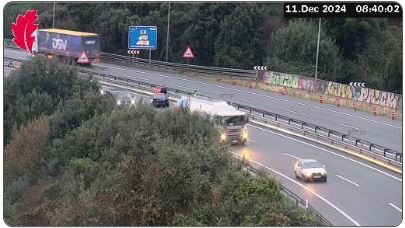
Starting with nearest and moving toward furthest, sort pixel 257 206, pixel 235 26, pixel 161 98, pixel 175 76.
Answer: pixel 257 206 < pixel 161 98 < pixel 175 76 < pixel 235 26

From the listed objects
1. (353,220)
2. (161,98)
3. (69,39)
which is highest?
(69,39)

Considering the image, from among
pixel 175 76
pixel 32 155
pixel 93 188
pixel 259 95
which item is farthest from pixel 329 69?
pixel 93 188

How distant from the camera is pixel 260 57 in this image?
33.3 metres

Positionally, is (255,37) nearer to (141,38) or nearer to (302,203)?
(141,38)

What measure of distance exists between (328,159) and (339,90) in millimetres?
11399

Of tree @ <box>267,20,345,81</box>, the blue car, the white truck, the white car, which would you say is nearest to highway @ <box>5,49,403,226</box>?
the white car

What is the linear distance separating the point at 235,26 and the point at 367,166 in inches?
518

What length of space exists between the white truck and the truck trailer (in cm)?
544

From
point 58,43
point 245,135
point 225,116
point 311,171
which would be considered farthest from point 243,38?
point 311,171

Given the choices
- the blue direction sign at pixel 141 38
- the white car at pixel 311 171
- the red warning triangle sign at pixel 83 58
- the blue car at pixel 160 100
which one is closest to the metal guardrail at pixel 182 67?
the red warning triangle sign at pixel 83 58

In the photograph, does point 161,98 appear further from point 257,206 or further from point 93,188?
point 257,206

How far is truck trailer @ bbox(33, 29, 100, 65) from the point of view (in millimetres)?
28703

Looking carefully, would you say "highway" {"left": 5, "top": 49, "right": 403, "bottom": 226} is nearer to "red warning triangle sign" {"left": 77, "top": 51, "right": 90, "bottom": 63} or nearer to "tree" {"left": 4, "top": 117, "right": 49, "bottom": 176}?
"red warning triangle sign" {"left": 77, "top": 51, "right": 90, "bottom": 63}


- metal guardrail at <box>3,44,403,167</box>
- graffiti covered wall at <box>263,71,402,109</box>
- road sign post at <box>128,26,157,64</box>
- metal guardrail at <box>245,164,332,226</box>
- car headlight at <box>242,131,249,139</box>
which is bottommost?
metal guardrail at <box>245,164,332,226</box>
